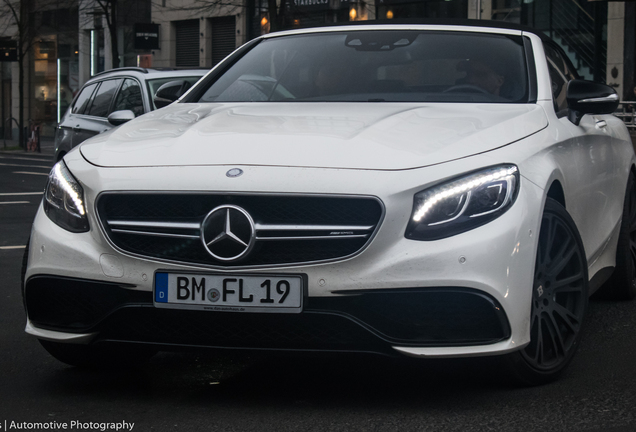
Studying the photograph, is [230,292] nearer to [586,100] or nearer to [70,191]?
[70,191]

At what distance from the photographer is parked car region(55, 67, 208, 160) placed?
10.8 meters

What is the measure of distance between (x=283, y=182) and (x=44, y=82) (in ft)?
137

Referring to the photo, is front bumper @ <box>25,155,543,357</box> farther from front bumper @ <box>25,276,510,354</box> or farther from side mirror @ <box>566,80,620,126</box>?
side mirror @ <box>566,80,620,126</box>

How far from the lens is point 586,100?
4633mm

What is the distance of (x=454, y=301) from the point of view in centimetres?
338

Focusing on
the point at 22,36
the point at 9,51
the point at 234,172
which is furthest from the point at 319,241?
the point at 9,51

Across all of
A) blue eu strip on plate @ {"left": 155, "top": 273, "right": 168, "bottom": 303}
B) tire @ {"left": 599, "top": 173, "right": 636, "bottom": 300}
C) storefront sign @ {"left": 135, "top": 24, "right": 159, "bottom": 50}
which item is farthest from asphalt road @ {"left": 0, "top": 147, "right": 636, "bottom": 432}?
storefront sign @ {"left": 135, "top": 24, "right": 159, "bottom": 50}

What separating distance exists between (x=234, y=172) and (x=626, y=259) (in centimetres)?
301

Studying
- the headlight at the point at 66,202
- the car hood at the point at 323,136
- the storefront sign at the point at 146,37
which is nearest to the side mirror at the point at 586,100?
the car hood at the point at 323,136

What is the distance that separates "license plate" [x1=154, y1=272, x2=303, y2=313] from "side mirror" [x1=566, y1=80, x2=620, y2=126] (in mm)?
1914

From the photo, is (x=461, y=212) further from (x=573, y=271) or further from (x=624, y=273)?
(x=624, y=273)

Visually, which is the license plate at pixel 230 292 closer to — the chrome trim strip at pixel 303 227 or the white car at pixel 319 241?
the white car at pixel 319 241

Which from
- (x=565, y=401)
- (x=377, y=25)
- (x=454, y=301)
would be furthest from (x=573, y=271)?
(x=377, y=25)

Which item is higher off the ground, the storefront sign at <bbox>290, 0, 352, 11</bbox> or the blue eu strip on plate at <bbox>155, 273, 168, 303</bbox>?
the storefront sign at <bbox>290, 0, 352, 11</bbox>
